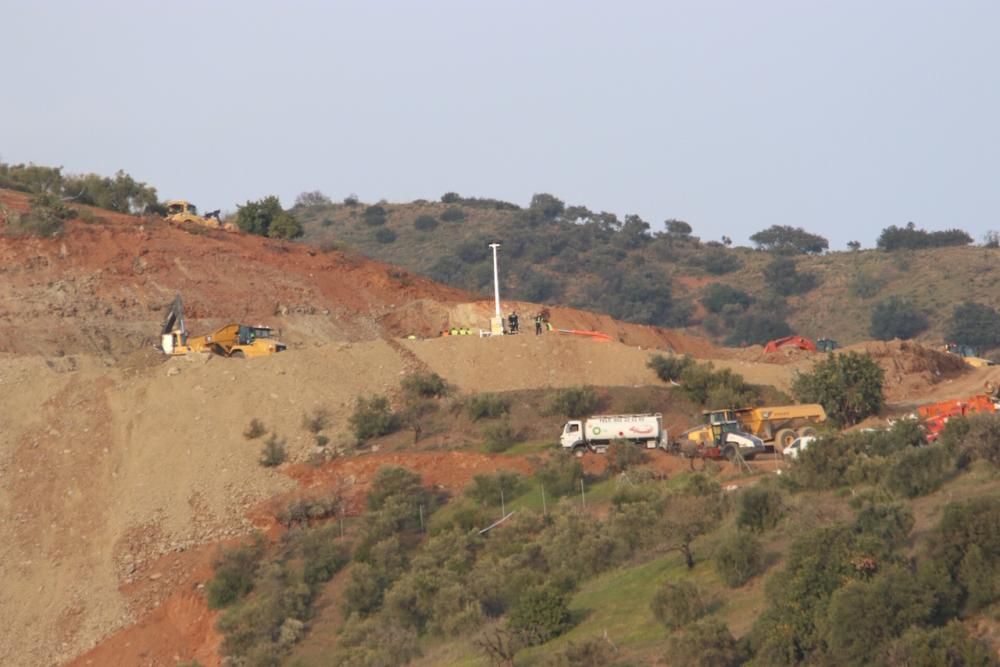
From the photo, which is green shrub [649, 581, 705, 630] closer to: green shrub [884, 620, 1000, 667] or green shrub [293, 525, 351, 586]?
green shrub [884, 620, 1000, 667]

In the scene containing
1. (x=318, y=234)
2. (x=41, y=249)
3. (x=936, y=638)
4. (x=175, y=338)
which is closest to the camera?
(x=936, y=638)

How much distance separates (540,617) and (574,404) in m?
19.1

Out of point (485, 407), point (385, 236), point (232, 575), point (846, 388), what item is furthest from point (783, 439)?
point (385, 236)

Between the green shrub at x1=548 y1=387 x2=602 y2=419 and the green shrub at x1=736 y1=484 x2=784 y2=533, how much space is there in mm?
16246

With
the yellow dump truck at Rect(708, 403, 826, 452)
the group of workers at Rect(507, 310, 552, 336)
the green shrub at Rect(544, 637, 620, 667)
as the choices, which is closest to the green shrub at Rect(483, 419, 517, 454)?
the yellow dump truck at Rect(708, 403, 826, 452)

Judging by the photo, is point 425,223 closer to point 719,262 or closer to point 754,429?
point 719,262

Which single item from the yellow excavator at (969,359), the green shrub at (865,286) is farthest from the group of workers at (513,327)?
the green shrub at (865,286)

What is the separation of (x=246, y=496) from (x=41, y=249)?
19676mm

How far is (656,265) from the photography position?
384 feet

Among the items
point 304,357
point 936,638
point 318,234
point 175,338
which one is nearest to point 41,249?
point 175,338

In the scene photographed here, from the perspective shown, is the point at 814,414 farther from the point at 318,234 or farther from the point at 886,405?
the point at 318,234

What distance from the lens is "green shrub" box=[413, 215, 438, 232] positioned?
400 ft

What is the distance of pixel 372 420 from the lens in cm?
4672

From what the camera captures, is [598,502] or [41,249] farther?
[41,249]
